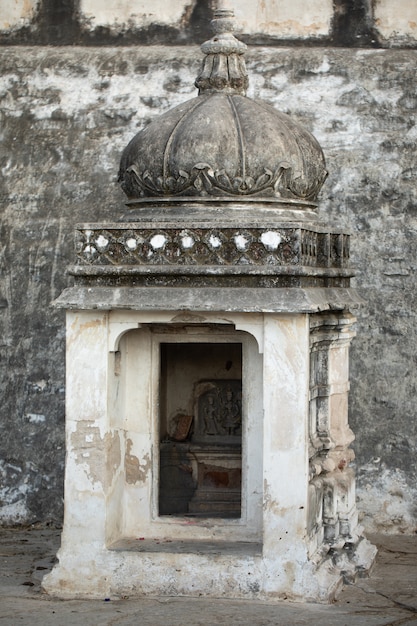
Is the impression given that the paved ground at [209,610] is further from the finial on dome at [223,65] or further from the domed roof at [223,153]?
the finial on dome at [223,65]

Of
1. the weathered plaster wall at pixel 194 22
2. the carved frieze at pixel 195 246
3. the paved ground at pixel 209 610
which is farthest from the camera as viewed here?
the weathered plaster wall at pixel 194 22

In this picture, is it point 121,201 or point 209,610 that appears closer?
point 209,610

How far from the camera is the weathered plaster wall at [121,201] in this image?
978cm

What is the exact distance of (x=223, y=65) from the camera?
794cm

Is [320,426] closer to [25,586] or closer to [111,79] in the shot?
[25,586]

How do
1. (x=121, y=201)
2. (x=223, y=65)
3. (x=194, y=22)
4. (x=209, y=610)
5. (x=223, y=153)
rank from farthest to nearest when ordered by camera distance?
(x=194, y=22), (x=121, y=201), (x=223, y=65), (x=223, y=153), (x=209, y=610)

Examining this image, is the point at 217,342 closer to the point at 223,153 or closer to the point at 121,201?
the point at 223,153

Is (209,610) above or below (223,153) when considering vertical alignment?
below

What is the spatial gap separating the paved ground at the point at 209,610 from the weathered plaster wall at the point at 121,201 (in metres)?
1.77

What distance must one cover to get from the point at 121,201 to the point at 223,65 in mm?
2406

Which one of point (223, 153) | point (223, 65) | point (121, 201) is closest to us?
point (223, 153)

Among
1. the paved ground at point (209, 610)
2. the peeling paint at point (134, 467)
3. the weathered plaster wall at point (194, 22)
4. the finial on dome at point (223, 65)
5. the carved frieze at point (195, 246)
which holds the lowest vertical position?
the paved ground at point (209, 610)

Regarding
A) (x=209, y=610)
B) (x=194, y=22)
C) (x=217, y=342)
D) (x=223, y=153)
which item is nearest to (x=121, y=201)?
(x=194, y=22)

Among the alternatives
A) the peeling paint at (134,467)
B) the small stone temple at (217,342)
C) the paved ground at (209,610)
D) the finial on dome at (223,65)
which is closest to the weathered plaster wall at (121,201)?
the small stone temple at (217,342)
